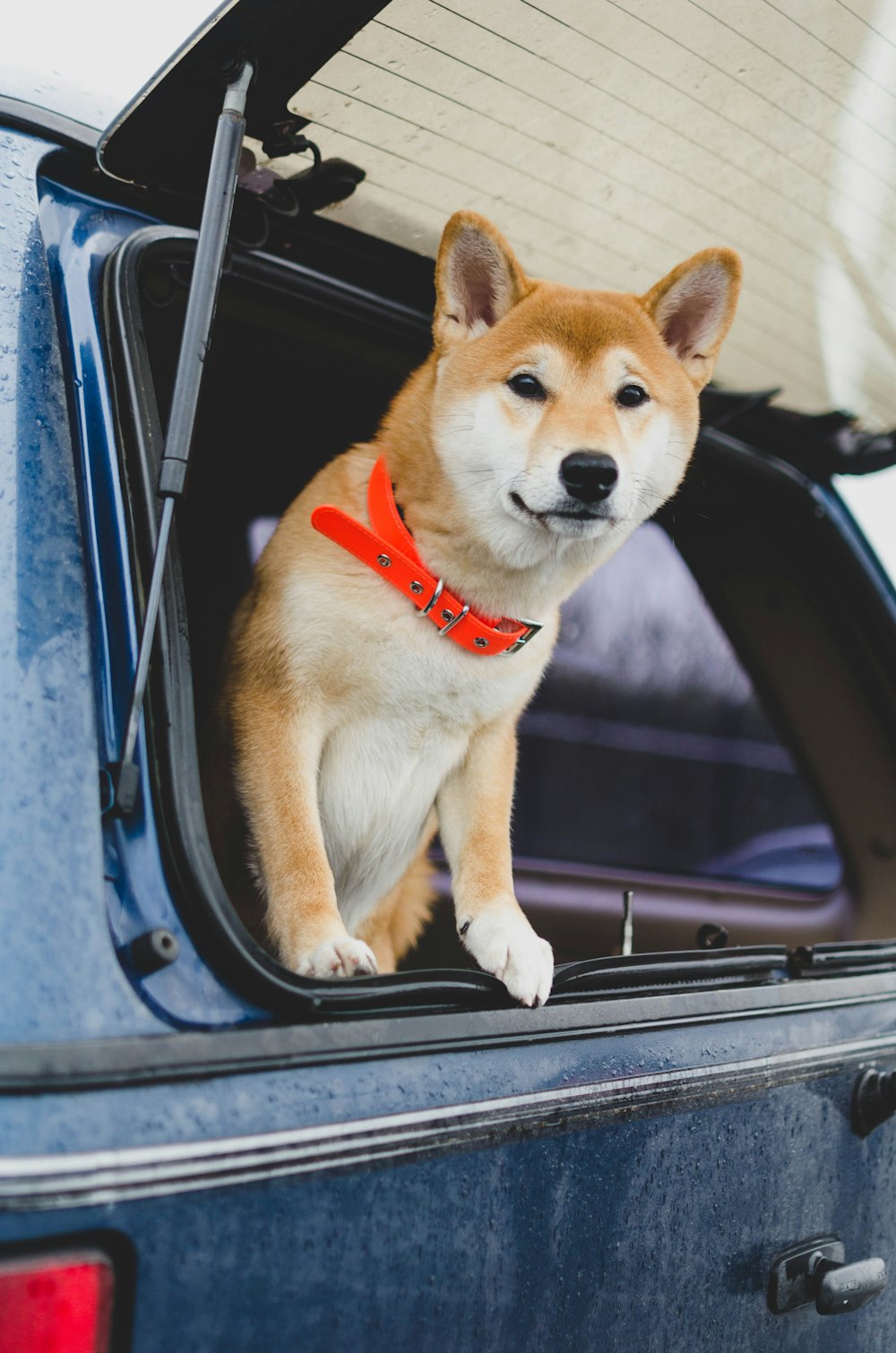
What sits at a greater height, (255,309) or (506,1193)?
(255,309)

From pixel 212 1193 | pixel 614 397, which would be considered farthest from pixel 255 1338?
pixel 614 397

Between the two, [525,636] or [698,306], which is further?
[698,306]

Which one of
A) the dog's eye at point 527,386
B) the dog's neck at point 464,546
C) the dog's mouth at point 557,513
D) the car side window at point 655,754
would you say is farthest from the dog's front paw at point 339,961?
the car side window at point 655,754

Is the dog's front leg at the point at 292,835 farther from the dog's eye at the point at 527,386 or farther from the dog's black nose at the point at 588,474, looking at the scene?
the dog's eye at the point at 527,386

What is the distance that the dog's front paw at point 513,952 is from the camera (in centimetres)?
118

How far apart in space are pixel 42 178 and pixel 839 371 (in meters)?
1.56

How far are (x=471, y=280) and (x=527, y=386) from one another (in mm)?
191

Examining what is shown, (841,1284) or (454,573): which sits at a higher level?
(454,573)

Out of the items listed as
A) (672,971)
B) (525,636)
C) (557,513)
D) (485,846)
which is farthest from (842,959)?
(557,513)

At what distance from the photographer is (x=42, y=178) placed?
3.98ft

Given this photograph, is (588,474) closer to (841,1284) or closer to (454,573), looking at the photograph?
(454,573)

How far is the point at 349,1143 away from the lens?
2.83 feet

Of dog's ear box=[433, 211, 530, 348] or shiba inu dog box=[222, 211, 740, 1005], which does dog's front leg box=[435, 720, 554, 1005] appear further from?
dog's ear box=[433, 211, 530, 348]

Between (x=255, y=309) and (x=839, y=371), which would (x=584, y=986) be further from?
(x=839, y=371)
